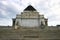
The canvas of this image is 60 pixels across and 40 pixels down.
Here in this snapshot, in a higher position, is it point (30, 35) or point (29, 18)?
point (29, 18)

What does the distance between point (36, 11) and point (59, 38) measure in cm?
1883

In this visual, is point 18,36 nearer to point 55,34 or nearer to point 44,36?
point 44,36

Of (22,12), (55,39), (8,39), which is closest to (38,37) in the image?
(55,39)

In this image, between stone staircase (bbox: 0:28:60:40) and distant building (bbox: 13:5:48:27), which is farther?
distant building (bbox: 13:5:48:27)

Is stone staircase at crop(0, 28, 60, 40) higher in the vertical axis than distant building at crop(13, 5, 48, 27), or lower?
lower

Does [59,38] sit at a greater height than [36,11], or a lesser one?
lesser

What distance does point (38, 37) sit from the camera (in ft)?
44.4

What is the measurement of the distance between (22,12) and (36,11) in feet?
11.1

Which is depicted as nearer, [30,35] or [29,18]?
[30,35]

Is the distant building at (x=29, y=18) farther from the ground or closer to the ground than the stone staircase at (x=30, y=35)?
farther from the ground

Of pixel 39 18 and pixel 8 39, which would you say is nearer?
pixel 8 39

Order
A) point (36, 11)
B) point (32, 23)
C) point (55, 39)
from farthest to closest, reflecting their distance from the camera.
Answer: point (36, 11) → point (32, 23) → point (55, 39)

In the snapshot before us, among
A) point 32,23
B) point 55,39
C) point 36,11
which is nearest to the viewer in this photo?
point 55,39

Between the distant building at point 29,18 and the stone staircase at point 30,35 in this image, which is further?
the distant building at point 29,18
